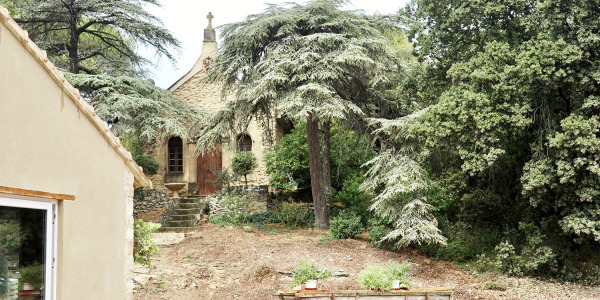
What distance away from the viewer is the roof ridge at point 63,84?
5.13 m

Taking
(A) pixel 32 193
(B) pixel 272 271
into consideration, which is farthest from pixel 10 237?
(B) pixel 272 271

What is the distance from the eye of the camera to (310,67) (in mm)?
16000

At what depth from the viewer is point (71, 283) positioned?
5828 millimetres

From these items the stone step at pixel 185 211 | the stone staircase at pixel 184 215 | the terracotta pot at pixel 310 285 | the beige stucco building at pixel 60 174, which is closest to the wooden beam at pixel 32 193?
the beige stucco building at pixel 60 174

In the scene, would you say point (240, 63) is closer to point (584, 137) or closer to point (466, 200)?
point (466, 200)

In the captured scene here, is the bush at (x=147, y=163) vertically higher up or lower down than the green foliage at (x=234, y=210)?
higher up

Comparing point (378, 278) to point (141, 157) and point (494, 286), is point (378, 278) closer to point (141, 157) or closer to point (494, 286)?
point (494, 286)

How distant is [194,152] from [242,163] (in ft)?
9.98

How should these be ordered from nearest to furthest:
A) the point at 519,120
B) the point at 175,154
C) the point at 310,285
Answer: the point at 310,285, the point at 519,120, the point at 175,154

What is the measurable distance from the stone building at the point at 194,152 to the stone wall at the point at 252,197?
5.44 feet

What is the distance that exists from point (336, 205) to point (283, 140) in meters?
3.43

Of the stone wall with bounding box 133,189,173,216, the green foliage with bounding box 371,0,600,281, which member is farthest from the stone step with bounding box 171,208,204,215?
the green foliage with bounding box 371,0,600,281

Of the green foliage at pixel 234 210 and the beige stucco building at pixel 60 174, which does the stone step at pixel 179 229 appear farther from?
the beige stucco building at pixel 60 174

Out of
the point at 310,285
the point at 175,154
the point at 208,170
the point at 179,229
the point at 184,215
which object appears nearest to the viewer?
the point at 310,285
